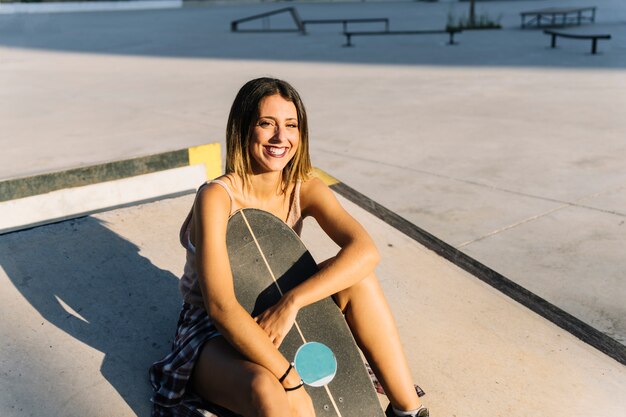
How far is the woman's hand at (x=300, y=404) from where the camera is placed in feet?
6.88

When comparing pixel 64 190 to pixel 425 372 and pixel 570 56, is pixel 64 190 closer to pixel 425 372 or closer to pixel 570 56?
pixel 425 372

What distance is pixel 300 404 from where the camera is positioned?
2.12 metres

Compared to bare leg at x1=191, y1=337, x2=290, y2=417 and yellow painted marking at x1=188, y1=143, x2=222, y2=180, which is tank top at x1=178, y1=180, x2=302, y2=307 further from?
yellow painted marking at x1=188, y1=143, x2=222, y2=180

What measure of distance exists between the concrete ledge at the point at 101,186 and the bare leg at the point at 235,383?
2.04 metres

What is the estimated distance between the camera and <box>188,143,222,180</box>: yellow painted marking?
4.57 metres

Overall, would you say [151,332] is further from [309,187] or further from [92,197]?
[92,197]

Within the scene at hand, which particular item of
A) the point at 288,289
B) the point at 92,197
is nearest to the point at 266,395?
the point at 288,289

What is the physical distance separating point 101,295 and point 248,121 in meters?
1.28

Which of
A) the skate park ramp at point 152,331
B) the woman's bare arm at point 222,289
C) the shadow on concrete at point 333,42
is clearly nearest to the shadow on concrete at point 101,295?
the skate park ramp at point 152,331

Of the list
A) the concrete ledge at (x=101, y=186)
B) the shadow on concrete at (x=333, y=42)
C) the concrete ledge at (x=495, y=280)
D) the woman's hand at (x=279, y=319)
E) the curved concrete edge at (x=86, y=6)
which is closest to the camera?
the woman's hand at (x=279, y=319)

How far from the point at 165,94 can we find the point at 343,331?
27.1ft

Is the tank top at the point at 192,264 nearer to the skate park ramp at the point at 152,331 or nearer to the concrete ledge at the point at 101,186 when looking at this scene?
the skate park ramp at the point at 152,331

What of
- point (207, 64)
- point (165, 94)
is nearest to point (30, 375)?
point (165, 94)

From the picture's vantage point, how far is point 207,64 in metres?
13.5
